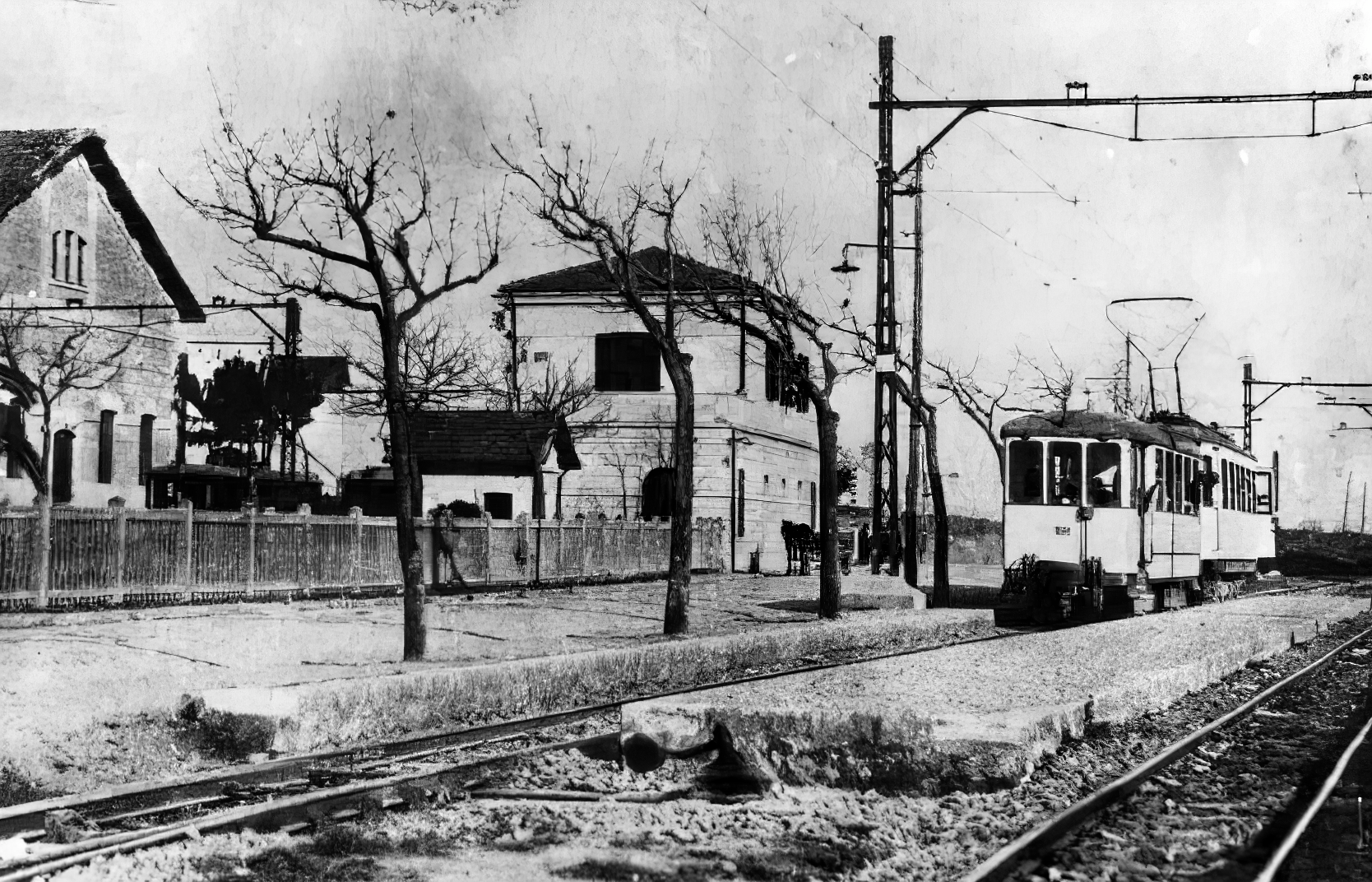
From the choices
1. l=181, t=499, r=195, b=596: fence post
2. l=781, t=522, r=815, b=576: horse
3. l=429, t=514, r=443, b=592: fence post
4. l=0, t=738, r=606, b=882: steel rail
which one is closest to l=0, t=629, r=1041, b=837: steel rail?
l=0, t=738, r=606, b=882: steel rail

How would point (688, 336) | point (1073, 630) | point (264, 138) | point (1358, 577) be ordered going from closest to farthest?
point (264, 138) → point (1073, 630) → point (688, 336) → point (1358, 577)

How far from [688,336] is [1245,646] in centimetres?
2954

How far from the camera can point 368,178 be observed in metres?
13.6

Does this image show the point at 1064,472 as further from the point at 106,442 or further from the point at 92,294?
the point at 106,442

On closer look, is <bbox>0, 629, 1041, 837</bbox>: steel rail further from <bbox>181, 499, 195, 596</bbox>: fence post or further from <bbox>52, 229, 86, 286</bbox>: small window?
<bbox>52, 229, 86, 286</bbox>: small window

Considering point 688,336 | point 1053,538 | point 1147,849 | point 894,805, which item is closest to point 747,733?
point 894,805

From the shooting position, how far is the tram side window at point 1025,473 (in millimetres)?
23000

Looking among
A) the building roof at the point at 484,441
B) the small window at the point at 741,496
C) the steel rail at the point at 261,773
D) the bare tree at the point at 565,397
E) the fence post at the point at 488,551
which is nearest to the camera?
the steel rail at the point at 261,773

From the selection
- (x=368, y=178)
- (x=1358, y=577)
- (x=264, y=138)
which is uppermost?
(x=264, y=138)

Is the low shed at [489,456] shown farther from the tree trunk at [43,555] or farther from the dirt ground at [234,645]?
the tree trunk at [43,555]

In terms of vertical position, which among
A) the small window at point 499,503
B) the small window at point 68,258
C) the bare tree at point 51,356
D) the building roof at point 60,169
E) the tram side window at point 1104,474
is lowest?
the small window at point 499,503

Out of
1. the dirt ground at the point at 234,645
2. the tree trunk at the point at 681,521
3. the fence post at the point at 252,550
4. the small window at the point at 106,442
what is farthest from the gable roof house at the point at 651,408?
the tree trunk at the point at 681,521

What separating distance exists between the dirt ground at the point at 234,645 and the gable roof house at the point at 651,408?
53.4 feet

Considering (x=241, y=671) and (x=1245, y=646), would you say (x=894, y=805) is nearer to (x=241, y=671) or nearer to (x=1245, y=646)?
(x=241, y=671)
